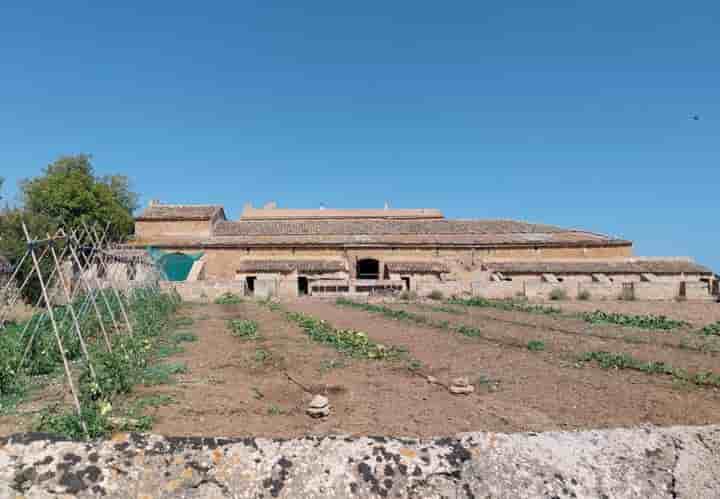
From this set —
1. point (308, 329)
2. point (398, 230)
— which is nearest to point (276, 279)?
point (398, 230)

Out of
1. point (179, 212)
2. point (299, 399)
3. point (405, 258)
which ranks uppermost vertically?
point (179, 212)

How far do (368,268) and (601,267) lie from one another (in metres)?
15.9

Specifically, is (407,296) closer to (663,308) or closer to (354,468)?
(663,308)

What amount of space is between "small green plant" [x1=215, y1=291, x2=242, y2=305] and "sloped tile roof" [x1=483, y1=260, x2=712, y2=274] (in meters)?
16.7

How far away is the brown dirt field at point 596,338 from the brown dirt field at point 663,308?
423 cm

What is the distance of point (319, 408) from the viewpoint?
623 cm

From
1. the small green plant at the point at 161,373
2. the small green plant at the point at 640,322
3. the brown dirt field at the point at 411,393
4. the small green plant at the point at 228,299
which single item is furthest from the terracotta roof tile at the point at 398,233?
the small green plant at the point at 161,373

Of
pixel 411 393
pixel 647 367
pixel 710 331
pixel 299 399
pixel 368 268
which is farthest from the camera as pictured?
pixel 368 268

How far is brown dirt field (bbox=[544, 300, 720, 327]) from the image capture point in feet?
64.6

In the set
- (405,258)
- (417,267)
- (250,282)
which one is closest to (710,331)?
(417,267)

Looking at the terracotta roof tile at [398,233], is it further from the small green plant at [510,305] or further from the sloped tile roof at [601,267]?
the small green plant at [510,305]

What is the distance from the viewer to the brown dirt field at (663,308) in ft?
64.6

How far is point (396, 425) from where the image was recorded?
5.81 metres

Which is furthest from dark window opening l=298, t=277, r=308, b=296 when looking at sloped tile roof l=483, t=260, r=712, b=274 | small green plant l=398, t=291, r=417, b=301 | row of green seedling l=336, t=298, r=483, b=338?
sloped tile roof l=483, t=260, r=712, b=274
